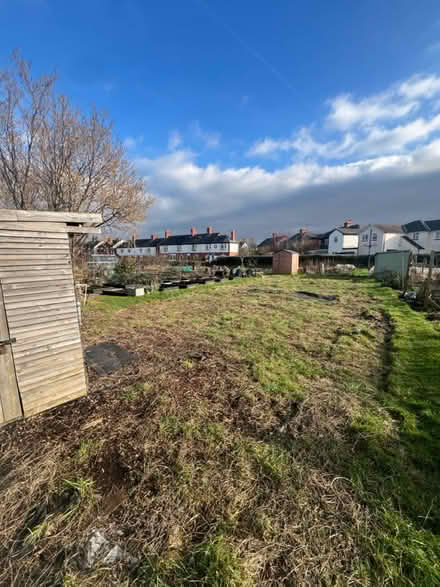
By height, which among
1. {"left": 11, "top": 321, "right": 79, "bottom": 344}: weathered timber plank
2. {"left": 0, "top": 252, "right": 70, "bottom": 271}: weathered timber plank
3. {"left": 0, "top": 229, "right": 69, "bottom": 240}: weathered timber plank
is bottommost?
{"left": 11, "top": 321, "right": 79, "bottom": 344}: weathered timber plank

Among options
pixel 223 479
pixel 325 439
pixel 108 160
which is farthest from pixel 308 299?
pixel 108 160

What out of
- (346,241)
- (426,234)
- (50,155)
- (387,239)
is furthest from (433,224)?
(50,155)

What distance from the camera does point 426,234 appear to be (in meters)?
36.8

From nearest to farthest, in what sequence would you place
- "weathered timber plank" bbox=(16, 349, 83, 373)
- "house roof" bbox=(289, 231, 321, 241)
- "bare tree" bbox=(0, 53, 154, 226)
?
"weathered timber plank" bbox=(16, 349, 83, 373) → "bare tree" bbox=(0, 53, 154, 226) → "house roof" bbox=(289, 231, 321, 241)

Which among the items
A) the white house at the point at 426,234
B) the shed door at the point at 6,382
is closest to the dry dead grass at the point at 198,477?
the shed door at the point at 6,382

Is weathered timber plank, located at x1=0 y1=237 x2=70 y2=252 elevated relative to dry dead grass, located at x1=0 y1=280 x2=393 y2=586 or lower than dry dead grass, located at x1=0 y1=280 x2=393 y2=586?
elevated

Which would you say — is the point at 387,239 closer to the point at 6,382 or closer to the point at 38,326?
the point at 38,326

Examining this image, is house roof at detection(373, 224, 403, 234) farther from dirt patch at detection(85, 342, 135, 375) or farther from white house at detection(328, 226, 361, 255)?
dirt patch at detection(85, 342, 135, 375)

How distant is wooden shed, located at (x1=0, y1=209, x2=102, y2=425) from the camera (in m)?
2.48

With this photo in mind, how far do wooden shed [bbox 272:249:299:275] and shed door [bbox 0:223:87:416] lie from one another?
21.3m

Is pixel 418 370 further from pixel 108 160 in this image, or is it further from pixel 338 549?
pixel 108 160

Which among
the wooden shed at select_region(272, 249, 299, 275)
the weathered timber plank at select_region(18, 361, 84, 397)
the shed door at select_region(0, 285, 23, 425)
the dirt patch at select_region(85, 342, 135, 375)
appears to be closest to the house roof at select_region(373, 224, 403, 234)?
the wooden shed at select_region(272, 249, 299, 275)

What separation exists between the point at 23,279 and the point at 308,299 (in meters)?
9.58

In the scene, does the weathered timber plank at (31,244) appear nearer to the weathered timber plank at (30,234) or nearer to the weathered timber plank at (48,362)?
the weathered timber plank at (30,234)
